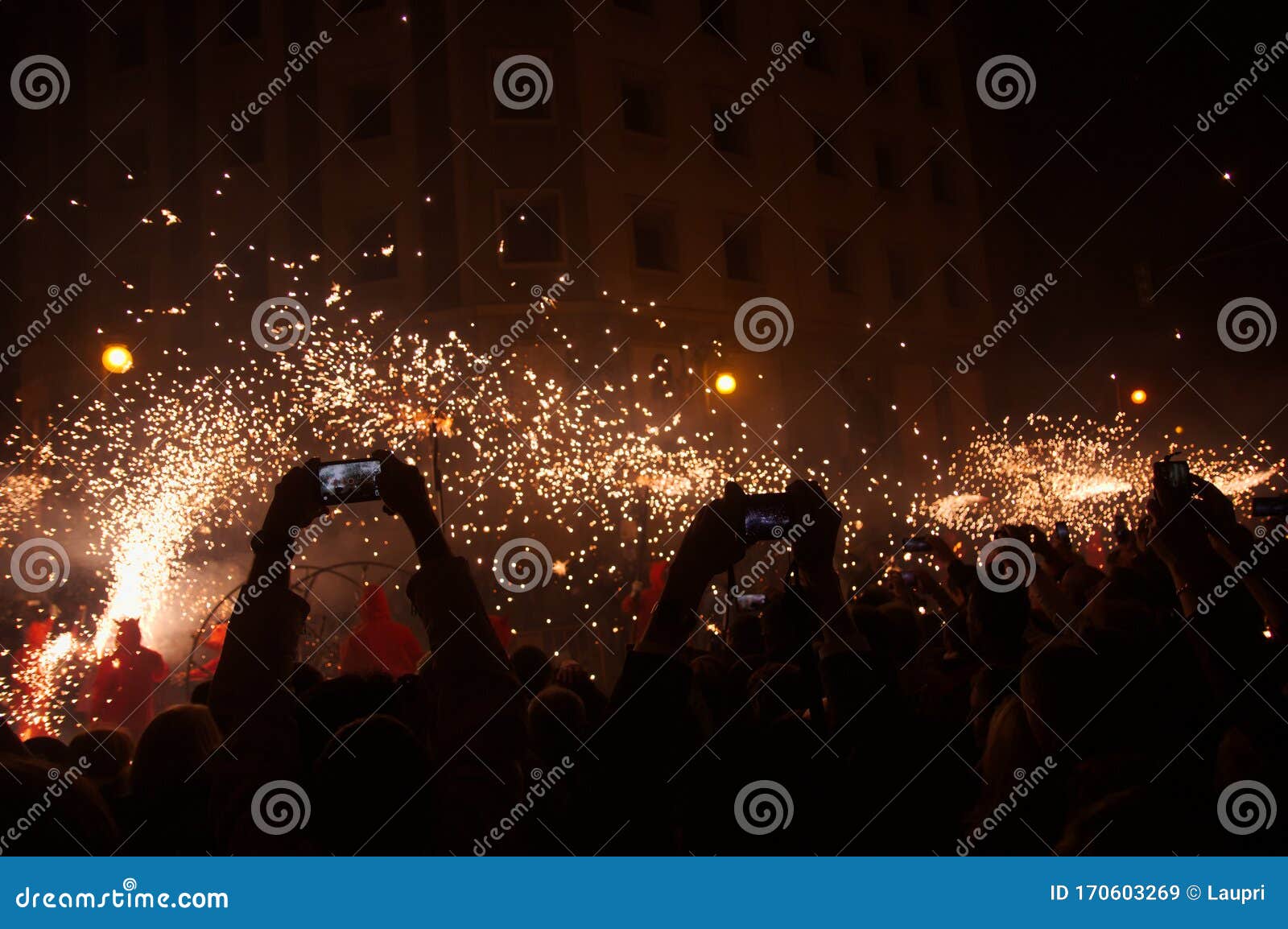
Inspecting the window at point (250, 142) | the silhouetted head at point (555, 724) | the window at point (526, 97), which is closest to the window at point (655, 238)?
the window at point (526, 97)

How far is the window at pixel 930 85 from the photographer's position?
2867 centimetres

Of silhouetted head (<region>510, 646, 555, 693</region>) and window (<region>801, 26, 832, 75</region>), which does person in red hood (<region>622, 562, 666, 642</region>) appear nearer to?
silhouetted head (<region>510, 646, 555, 693</region>)

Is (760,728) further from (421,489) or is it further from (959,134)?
(959,134)

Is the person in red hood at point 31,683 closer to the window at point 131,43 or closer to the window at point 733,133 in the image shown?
the window at point 131,43

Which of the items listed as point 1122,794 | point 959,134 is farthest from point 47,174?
point 1122,794

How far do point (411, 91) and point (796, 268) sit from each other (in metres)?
10.2

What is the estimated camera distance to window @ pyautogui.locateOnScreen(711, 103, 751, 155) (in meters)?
24.0

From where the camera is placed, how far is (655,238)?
2286 centimetres

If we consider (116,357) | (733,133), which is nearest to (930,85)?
(733,133)

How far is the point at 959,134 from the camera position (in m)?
29.0

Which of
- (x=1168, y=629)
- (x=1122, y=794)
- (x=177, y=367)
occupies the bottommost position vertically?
(x=1122, y=794)

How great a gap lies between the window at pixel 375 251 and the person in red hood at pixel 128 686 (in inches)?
479
